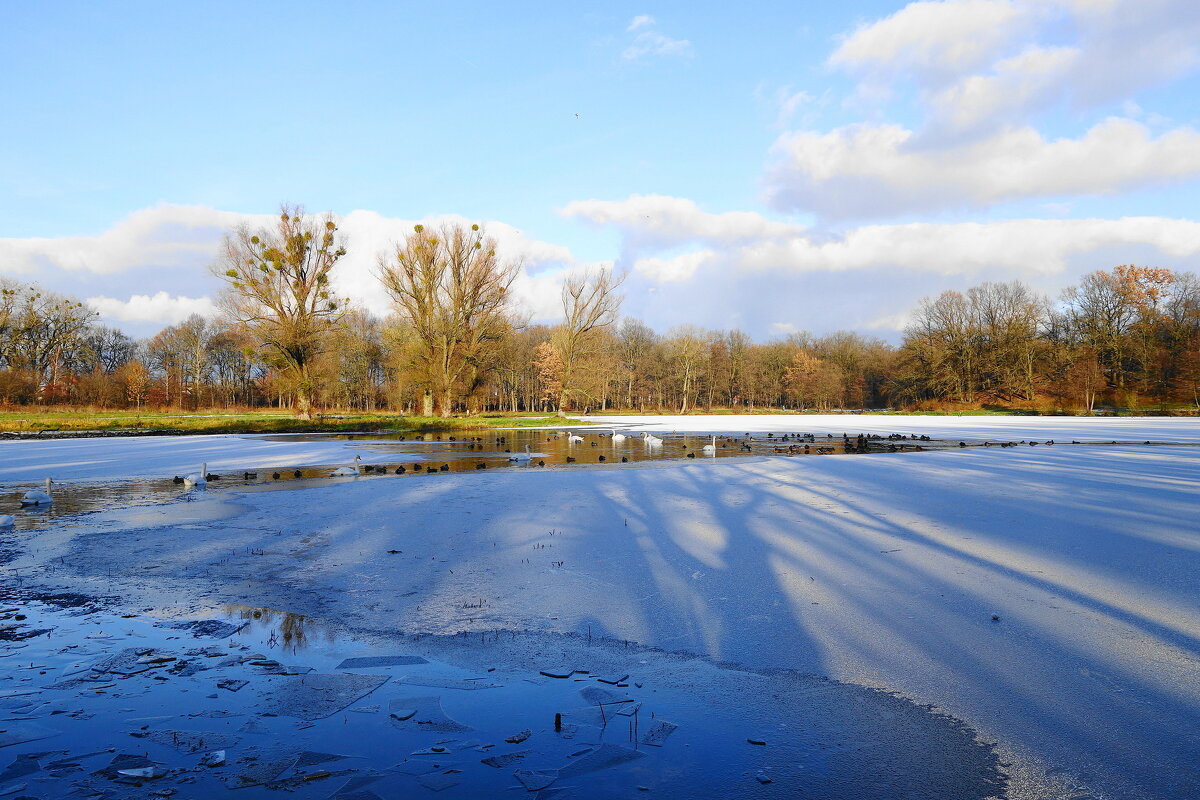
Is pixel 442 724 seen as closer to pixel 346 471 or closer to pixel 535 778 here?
pixel 535 778

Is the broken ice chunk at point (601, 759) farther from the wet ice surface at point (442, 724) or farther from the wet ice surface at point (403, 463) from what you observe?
the wet ice surface at point (403, 463)

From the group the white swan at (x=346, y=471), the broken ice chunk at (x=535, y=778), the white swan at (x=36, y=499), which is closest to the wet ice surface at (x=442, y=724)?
the broken ice chunk at (x=535, y=778)

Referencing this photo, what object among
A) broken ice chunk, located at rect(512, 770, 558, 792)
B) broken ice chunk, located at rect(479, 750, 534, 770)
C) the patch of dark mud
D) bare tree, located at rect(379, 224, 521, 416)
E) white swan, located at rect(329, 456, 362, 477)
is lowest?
broken ice chunk, located at rect(512, 770, 558, 792)

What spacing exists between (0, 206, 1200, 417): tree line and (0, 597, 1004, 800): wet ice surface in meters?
35.5

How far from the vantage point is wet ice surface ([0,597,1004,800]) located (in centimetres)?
273

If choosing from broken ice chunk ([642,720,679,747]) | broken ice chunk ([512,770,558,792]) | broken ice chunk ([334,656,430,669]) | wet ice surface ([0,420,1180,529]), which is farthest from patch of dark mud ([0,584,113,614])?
broken ice chunk ([642,720,679,747])

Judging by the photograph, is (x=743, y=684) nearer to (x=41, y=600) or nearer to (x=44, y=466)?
(x=41, y=600)

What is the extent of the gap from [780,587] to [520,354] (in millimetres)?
65908

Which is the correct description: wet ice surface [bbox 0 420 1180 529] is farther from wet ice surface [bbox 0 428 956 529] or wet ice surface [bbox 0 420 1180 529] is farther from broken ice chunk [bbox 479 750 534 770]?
broken ice chunk [bbox 479 750 534 770]

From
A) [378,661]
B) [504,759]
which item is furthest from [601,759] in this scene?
[378,661]

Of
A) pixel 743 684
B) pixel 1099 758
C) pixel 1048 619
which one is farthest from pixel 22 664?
pixel 1048 619

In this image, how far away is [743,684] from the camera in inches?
144

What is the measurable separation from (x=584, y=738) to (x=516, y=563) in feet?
10.5

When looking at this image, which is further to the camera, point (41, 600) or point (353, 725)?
point (41, 600)
